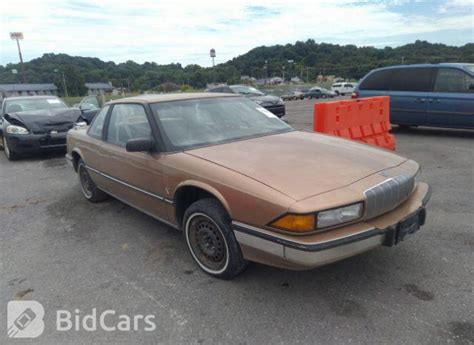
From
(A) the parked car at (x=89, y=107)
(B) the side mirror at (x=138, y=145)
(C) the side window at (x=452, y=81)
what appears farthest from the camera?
(A) the parked car at (x=89, y=107)

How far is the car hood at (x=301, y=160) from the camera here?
252cm

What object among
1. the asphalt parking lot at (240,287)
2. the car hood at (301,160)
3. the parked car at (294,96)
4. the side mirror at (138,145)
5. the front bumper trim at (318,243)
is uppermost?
the side mirror at (138,145)

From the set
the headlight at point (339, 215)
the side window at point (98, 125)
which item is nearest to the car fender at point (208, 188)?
the headlight at point (339, 215)

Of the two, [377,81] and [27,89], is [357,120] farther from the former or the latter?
[27,89]

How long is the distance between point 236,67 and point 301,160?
8303 centimetres

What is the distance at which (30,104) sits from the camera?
31.0ft

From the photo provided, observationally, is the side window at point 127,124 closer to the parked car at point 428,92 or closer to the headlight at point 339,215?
the headlight at point 339,215

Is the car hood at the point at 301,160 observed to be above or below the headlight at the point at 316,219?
above

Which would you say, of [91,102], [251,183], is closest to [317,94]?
[91,102]

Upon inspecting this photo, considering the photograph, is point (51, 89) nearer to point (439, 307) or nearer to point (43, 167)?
point (43, 167)

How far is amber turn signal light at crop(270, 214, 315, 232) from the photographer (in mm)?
2283

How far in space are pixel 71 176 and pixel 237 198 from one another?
524 centimetres

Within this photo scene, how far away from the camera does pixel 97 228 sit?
4.26 meters

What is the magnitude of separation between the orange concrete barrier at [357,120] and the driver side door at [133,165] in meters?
3.20
